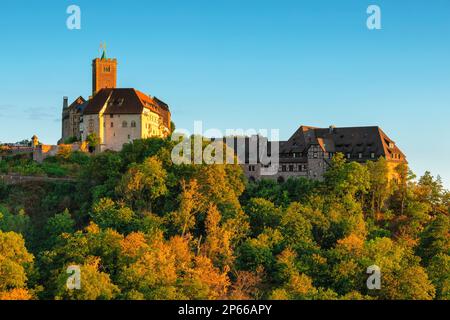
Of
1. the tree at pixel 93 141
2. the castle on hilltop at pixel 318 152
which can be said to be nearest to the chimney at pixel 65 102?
the tree at pixel 93 141

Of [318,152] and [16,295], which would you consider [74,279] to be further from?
[318,152]

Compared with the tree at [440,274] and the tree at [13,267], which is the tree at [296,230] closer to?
the tree at [440,274]

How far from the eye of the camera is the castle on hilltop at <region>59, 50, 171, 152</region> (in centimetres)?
10831

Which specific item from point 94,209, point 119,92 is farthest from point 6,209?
point 119,92

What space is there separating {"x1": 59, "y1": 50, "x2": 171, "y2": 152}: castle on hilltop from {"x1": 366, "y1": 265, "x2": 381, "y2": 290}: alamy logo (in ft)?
162

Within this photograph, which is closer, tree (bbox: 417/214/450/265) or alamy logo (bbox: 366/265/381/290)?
alamy logo (bbox: 366/265/381/290)

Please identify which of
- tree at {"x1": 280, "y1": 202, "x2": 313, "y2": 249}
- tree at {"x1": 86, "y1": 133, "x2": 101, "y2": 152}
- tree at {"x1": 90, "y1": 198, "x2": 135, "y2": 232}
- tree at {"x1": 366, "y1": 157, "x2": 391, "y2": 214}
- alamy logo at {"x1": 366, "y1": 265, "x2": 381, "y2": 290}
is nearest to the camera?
alamy logo at {"x1": 366, "y1": 265, "x2": 381, "y2": 290}

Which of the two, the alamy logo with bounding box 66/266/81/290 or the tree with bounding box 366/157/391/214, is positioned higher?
the tree with bounding box 366/157/391/214

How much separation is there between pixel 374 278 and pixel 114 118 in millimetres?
53882

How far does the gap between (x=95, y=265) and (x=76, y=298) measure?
5.10 meters

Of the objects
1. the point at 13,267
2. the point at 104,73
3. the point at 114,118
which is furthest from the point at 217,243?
the point at 104,73

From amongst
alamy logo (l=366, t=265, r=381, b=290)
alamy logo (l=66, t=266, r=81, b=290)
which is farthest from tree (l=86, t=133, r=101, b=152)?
alamy logo (l=366, t=265, r=381, b=290)

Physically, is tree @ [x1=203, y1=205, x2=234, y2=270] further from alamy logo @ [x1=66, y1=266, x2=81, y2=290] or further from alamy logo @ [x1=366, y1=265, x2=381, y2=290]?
alamy logo @ [x1=66, y1=266, x2=81, y2=290]

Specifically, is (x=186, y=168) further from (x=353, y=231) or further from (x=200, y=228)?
(x=353, y=231)
